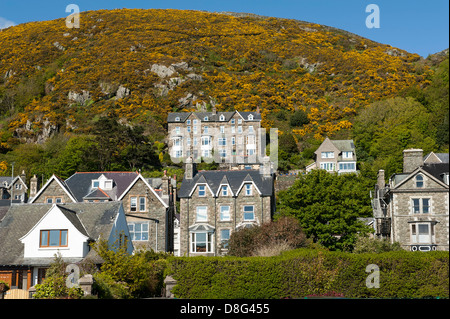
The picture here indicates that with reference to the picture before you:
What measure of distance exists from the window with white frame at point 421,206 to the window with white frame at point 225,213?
1771cm

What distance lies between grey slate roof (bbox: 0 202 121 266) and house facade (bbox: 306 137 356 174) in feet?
190

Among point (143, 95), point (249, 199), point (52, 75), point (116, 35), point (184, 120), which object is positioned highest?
point (116, 35)

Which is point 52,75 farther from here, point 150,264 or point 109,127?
point 150,264

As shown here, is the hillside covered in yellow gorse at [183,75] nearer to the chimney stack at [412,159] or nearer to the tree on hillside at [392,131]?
the tree on hillside at [392,131]

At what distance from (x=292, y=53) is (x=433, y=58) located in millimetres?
43611

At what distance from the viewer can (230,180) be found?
56812 millimetres

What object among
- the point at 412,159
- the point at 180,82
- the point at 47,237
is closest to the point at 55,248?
the point at 47,237

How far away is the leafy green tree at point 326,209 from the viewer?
49062mm

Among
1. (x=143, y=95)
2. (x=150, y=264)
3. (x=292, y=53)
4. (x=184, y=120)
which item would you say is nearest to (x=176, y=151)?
(x=184, y=120)

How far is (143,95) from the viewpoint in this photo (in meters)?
141

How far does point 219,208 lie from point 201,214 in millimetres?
1924

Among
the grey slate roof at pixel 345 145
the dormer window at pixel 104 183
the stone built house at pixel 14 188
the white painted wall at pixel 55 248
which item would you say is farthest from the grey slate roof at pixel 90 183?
the grey slate roof at pixel 345 145

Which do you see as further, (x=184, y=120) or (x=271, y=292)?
(x=184, y=120)

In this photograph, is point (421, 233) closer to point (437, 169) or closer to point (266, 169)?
point (437, 169)
